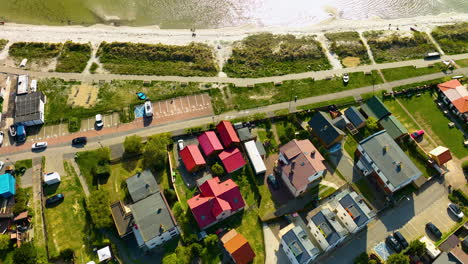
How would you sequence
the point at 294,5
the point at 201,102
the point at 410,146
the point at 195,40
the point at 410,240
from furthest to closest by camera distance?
the point at 294,5 → the point at 195,40 → the point at 201,102 → the point at 410,146 → the point at 410,240

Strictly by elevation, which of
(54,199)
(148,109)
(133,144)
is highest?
(148,109)

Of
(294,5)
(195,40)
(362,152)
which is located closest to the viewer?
(362,152)

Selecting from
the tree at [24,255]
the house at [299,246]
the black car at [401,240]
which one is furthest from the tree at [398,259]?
the tree at [24,255]

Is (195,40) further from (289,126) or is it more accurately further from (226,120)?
(289,126)

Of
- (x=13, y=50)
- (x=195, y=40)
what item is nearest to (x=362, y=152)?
(x=195, y=40)

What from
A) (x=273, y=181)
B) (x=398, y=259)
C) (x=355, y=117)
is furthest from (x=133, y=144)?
(x=398, y=259)

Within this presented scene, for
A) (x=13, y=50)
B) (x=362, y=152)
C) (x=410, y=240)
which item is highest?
(x=13, y=50)

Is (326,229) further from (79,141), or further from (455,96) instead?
(79,141)
